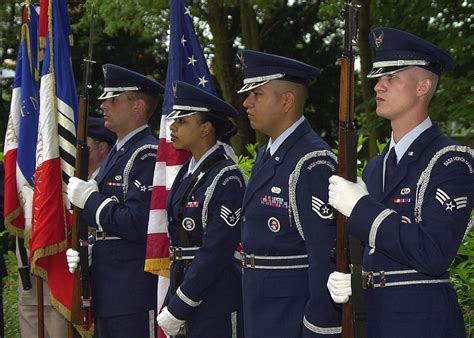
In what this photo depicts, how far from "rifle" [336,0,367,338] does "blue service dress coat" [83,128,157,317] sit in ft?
6.67

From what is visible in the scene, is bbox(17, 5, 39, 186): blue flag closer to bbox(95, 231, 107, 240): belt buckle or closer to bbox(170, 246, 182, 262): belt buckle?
bbox(95, 231, 107, 240): belt buckle

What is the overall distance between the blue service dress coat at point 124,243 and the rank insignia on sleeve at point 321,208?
5.39 ft

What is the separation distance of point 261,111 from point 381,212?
1.26 metres

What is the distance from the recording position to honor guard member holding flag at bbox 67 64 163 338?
5898 millimetres

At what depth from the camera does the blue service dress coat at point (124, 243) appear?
19.4 feet

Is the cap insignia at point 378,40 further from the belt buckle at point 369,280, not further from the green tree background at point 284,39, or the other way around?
the green tree background at point 284,39

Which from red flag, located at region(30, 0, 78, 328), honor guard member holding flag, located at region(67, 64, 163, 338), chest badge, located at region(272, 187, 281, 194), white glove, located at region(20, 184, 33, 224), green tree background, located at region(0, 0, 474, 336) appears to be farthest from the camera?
green tree background, located at region(0, 0, 474, 336)

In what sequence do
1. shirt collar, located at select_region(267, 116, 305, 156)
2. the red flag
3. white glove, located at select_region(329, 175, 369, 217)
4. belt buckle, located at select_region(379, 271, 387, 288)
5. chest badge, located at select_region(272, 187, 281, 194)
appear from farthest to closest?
the red flag, shirt collar, located at select_region(267, 116, 305, 156), chest badge, located at select_region(272, 187, 281, 194), belt buckle, located at select_region(379, 271, 387, 288), white glove, located at select_region(329, 175, 369, 217)

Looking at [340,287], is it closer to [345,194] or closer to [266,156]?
[345,194]

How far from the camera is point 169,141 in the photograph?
19.2 feet

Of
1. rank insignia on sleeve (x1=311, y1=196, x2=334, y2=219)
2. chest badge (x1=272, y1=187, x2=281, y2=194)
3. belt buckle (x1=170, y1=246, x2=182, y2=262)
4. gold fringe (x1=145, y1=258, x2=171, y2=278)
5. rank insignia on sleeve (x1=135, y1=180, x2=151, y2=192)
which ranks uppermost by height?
chest badge (x1=272, y1=187, x2=281, y2=194)

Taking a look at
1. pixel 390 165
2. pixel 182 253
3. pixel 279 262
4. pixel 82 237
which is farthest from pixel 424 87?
pixel 82 237

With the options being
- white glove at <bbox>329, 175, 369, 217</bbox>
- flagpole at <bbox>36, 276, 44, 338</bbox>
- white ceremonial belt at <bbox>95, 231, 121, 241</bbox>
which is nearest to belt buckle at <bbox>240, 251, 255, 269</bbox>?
white glove at <bbox>329, 175, 369, 217</bbox>

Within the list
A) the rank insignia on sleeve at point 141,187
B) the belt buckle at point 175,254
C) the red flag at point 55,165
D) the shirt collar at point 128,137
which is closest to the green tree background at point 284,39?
the red flag at point 55,165
